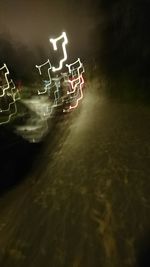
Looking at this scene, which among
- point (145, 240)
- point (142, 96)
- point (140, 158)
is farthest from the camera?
point (142, 96)

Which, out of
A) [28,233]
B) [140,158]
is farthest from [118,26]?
[28,233]

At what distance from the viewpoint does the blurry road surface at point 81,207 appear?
27.6 feet

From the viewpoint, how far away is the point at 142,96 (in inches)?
1171

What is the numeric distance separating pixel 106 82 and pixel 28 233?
35.0 metres

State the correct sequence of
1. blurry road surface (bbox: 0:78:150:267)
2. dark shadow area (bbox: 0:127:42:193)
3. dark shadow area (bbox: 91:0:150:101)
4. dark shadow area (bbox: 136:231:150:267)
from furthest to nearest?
dark shadow area (bbox: 91:0:150:101) → dark shadow area (bbox: 0:127:42:193) → blurry road surface (bbox: 0:78:150:267) → dark shadow area (bbox: 136:231:150:267)

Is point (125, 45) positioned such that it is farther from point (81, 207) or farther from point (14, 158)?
point (81, 207)

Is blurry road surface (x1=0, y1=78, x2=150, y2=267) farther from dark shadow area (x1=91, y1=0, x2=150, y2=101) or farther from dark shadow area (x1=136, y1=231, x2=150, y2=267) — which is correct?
dark shadow area (x1=91, y1=0, x2=150, y2=101)

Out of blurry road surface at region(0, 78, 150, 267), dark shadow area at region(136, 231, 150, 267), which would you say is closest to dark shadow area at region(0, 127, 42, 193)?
blurry road surface at region(0, 78, 150, 267)

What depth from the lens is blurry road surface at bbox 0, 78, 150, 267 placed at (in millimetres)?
8398

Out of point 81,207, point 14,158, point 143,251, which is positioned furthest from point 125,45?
point 143,251

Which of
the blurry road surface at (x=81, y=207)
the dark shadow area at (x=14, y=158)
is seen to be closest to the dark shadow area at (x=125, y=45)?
the dark shadow area at (x=14, y=158)

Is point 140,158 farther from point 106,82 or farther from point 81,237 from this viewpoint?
point 106,82

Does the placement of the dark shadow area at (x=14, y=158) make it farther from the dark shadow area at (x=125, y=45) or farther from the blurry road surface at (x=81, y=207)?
the dark shadow area at (x=125, y=45)

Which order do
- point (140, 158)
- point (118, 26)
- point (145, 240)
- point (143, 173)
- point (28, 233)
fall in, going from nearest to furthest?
point (145, 240)
point (28, 233)
point (143, 173)
point (140, 158)
point (118, 26)
